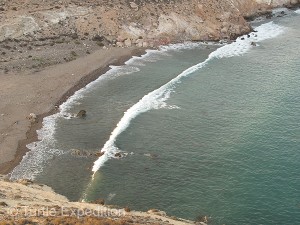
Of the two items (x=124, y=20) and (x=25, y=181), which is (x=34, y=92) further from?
(x=124, y=20)

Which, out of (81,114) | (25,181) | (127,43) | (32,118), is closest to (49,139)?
(32,118)

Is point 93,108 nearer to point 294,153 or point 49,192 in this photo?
point 49,192

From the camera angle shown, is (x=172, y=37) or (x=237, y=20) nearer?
(x=172, y=37)

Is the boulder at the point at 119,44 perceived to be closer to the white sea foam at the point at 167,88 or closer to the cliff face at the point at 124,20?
the cliff face at the point at 124,20

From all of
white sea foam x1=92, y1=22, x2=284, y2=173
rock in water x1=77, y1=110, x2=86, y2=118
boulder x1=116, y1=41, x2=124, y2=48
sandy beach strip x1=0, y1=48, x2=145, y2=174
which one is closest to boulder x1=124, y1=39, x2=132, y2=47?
boulder x1=116, y1=41, x2=124, y2=48

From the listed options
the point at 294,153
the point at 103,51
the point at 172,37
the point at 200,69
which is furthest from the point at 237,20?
the point at 294,153
